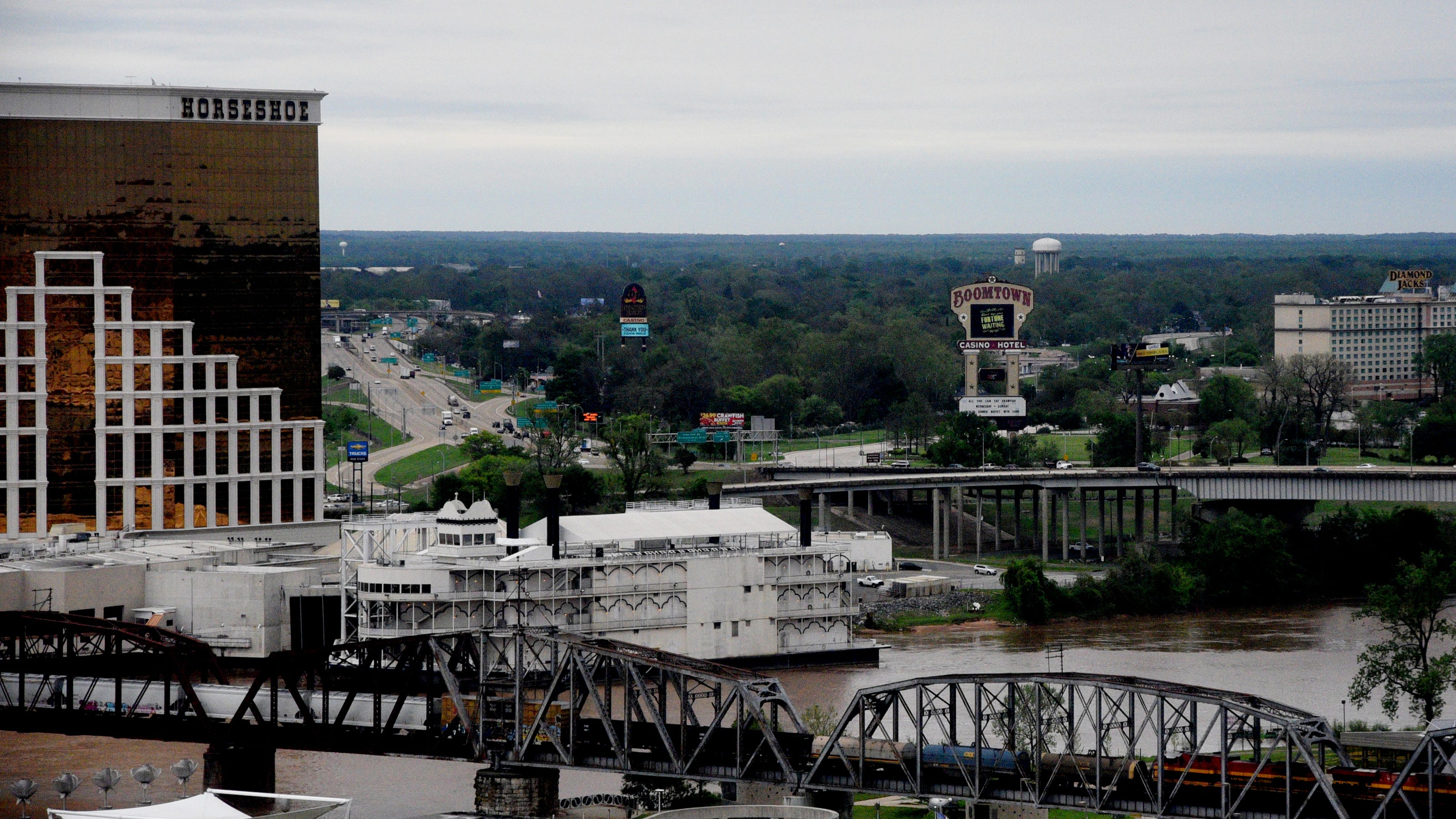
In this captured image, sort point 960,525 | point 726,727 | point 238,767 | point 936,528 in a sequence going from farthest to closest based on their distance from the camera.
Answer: point 960,525, point 936,528, point 238,767, point 726,727

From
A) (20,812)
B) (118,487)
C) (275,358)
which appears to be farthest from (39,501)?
(20,812)

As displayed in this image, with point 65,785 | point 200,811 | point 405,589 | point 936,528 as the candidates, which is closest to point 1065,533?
point 936,528

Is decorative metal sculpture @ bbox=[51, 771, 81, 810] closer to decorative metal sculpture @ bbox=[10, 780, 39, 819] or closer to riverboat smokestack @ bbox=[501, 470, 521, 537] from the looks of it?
decorative metal sculpture @ bbox=[10, 780, 39, 819]

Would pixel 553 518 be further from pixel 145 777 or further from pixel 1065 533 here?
pixel 1065 533

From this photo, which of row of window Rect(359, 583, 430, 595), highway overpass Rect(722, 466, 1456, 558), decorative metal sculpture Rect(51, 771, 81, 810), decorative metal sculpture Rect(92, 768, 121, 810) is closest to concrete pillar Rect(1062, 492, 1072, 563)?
highway overpass Rect(722, 466, 1456, 558)

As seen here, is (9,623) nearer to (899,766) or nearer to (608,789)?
(608,789)
